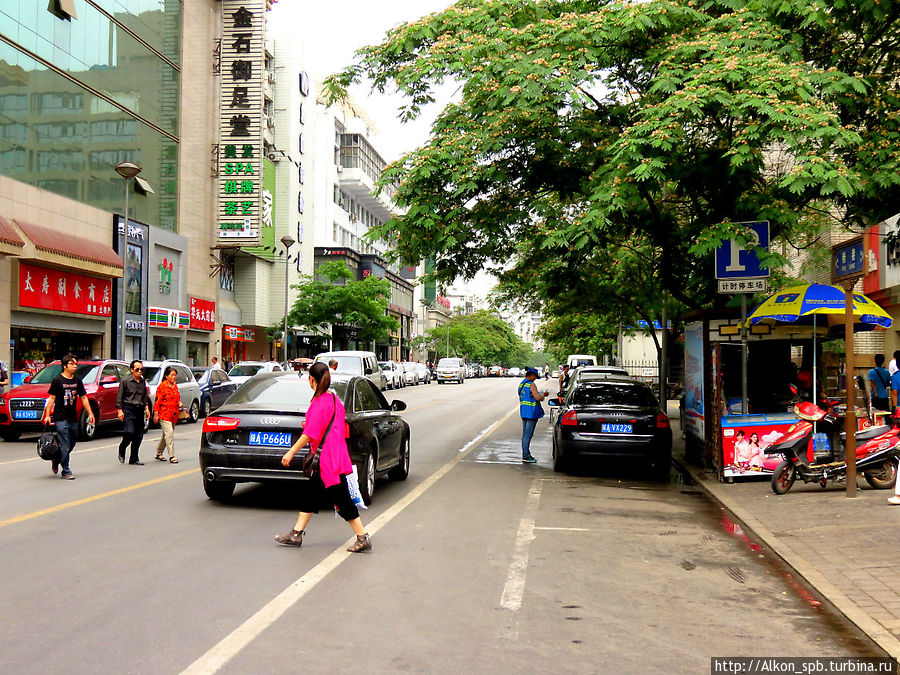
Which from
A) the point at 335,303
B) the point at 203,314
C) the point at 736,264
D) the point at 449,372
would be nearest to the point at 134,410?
the point at 736,264

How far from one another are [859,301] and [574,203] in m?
4.55

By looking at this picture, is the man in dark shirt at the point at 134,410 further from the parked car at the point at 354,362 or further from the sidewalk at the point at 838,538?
the parked car at the point at 354,362

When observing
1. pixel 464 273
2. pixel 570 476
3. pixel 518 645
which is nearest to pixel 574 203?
pixel 464 273

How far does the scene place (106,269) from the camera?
101 ft

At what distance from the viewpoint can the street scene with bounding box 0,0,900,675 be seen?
5.38m

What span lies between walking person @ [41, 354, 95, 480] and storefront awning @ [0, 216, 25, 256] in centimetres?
1370

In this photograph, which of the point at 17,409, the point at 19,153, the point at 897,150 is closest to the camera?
the point at 897,150

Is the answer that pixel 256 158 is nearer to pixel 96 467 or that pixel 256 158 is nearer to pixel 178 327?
pixel 178 327

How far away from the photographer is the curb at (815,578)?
525cm

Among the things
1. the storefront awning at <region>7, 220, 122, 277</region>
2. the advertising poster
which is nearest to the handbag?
the advertising poster

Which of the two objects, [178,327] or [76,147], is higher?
[76,147]

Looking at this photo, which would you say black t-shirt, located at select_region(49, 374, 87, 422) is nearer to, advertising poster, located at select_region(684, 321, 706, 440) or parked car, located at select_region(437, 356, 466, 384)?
advertising poster, located at select_region(684, 321, 706, 440)

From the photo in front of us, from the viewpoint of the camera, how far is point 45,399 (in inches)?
724

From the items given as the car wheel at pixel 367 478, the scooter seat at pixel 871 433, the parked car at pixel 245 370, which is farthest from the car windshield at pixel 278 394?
the parked car at pixel 245 370
